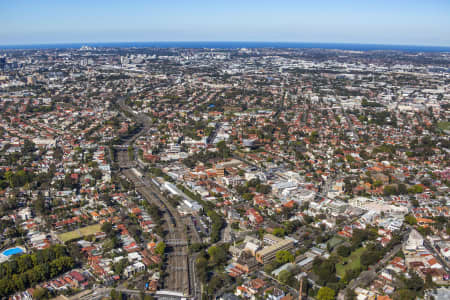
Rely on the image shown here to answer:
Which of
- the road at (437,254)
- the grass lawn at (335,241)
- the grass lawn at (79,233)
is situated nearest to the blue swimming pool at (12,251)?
the grass lawn at (79,233)

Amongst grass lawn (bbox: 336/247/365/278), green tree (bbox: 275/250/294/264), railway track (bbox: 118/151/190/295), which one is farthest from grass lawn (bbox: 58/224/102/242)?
grass lawn (bbox: 336/247/365/278)

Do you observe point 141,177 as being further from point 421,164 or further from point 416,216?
point 421,164

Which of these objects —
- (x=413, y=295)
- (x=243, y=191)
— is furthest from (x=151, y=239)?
(x=413, y=295)

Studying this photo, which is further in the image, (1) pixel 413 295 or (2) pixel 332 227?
(2) pixel 332 227

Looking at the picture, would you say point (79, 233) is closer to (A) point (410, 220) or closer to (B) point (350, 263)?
(B) point (350, 263)

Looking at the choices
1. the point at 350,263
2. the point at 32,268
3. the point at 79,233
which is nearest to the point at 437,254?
the point at 350,263
